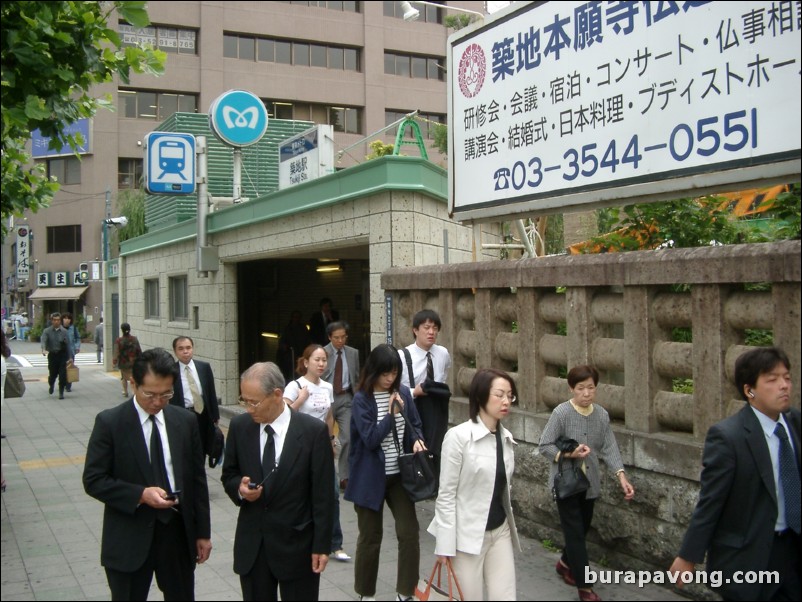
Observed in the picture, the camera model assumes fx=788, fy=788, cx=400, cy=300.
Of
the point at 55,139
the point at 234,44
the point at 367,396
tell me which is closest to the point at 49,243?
the point at 234,44

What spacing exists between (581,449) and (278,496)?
7.25 ft

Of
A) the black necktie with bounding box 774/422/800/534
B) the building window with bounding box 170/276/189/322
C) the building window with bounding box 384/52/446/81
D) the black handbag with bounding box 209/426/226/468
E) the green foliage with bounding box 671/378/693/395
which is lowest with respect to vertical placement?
the black handbag with bounding box 209/426/226/468

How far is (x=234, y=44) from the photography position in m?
13.8

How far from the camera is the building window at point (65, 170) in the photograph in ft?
141

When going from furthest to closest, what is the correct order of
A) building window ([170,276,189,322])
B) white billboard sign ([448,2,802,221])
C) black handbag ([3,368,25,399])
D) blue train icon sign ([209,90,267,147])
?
building window ([170,276,189,322])
blue train icon sign ([209,90,267,147])
black handbag ([3,368,25,399])
white billboard sign ([448,2,802,221])

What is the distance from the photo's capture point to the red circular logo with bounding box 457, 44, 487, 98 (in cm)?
707

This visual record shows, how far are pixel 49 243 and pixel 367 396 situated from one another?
45.9 metres

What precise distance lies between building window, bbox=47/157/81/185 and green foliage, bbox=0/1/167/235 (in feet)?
125

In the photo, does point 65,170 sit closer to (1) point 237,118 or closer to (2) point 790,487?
(1) point 237,118

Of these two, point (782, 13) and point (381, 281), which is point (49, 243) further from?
point (782, 13)

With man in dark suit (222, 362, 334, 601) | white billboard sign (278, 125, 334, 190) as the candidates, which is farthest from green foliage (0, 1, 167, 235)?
white billboard sign (278, 125, 334, 190)

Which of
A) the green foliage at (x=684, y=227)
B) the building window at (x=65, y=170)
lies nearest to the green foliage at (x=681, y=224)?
the green foliage at (x=684, y=227)

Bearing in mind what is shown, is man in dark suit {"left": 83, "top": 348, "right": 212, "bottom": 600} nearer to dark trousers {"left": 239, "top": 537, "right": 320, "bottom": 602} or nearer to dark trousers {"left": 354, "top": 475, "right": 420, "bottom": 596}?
dark trousers {"left": 239, "top": 537, "right": 320, "bottom": 602}

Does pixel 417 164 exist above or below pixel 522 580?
above
